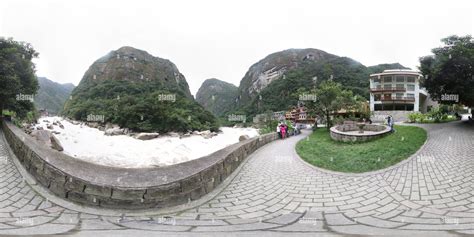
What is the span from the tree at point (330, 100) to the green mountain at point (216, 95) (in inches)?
3795

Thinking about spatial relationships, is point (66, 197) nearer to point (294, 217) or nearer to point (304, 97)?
point (294, 217)

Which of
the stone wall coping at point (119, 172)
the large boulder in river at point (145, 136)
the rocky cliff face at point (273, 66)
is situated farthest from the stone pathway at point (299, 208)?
the rocky cliff face at point (273, 66)

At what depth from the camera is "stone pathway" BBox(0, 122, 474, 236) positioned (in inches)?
154

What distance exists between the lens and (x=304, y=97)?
2459 cm

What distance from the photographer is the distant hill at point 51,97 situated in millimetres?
58725

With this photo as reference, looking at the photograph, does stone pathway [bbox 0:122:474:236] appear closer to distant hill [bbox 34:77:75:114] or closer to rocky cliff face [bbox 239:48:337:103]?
distant hill [bbox 34:77:75:114]

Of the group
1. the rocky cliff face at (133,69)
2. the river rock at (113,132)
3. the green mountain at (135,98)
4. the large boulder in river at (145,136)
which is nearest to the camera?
the large boulder in river at (145,136)

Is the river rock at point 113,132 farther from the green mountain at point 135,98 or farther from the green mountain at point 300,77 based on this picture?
the green mountain at point 300,77

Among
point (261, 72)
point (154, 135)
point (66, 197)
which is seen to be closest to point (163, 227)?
point (66, 197)

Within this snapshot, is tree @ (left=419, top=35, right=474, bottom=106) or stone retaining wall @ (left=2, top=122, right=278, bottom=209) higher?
tree @ (left=419, top=35, right=474, bottom=106)

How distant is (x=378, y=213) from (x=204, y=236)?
3.02 metres

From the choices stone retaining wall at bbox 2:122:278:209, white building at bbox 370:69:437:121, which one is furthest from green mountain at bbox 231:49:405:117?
stone retaining wall at bbox 2:122:278:209

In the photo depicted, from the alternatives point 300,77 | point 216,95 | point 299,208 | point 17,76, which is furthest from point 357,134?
point 216,95

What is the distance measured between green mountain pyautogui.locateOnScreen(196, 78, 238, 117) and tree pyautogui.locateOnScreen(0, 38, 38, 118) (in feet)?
347
